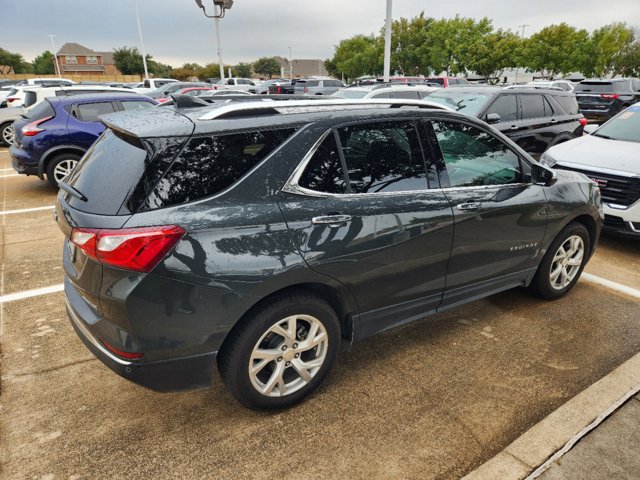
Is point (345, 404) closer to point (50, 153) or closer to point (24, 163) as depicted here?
point (50, 153)

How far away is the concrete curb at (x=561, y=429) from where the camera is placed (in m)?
2.22

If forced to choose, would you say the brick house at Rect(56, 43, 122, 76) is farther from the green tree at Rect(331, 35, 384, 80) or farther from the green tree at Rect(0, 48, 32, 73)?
the green tree at Rect(331, 35, 384, 80)

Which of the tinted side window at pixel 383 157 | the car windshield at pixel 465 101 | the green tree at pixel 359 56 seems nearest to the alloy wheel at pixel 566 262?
the tinted side window at pixel 383 157

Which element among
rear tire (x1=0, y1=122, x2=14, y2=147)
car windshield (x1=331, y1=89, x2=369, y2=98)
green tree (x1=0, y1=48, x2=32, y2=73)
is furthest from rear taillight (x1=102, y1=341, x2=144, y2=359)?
green tree (x1=0, y1=48, x2=32, y2=73)

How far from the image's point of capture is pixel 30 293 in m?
4.11

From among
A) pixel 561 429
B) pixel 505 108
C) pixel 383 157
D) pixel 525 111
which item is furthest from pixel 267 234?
pixel 525 111

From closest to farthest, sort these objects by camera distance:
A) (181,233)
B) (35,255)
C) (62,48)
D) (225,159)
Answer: (181,233)
(225,159)
(35,255)
(62,48)

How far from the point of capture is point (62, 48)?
9344 cm

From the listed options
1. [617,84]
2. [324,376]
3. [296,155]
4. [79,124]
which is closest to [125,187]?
[296,155]

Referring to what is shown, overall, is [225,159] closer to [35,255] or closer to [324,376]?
[324,376]

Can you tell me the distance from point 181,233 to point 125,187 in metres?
0.38

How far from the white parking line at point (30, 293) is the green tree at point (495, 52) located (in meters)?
46.3

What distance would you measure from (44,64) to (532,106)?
99.0m

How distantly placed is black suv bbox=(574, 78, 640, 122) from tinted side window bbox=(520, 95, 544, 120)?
931cm
